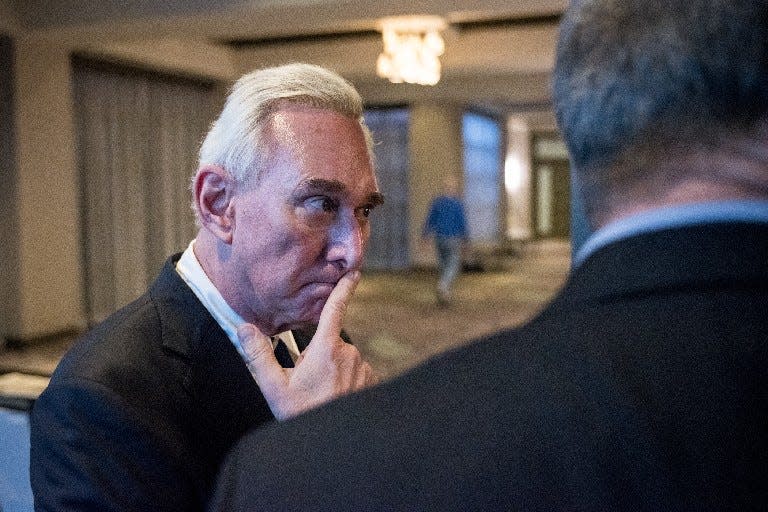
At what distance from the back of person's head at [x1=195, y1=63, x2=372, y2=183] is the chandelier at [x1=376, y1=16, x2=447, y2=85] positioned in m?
6.06

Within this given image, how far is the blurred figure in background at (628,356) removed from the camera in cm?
50

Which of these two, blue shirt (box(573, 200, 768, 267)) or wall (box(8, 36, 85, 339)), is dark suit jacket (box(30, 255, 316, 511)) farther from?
wall (box(8, 36, 85, 339))

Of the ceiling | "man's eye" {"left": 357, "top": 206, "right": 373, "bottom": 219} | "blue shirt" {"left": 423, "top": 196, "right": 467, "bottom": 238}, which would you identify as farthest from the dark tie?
"blue shirt" {"left": 423, "top": 196, "right": 467, "bottom": 238}

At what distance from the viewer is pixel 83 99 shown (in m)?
7.84

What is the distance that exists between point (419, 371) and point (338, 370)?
470 millimetres

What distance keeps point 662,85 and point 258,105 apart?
30.5 inches

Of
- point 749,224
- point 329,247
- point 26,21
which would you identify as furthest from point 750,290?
point 26,21

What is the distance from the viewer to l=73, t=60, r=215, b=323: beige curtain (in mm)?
7984

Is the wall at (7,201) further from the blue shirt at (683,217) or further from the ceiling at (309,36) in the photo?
the blue shirt at (683,217)

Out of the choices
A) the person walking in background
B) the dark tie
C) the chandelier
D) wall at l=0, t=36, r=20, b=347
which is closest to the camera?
the dark tie

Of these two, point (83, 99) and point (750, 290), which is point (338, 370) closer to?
point (750, 290)

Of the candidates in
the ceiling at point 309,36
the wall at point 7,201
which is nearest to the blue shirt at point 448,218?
the ceiling at point 309,36

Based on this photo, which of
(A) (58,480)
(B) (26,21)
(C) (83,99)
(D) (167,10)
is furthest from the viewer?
(C) (83,99)

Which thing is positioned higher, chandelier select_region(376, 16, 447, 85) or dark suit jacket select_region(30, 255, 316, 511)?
chandelier select_region(376, 16, 447, 85)
